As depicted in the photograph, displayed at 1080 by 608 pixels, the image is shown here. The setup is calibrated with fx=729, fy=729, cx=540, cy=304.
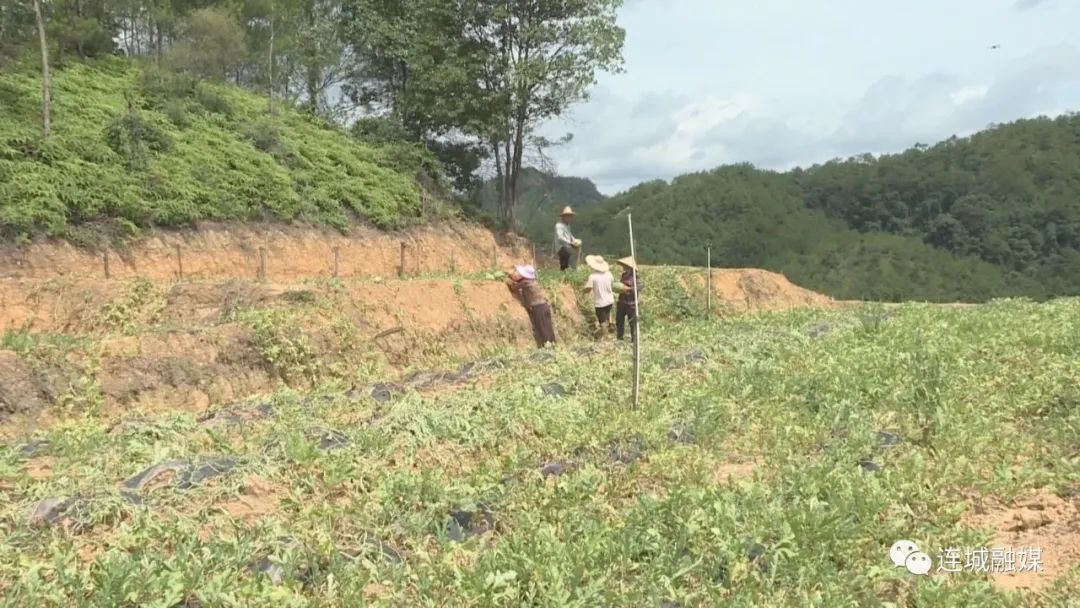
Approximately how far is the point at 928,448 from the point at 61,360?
27.1ft

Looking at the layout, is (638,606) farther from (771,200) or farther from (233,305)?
(771,200)

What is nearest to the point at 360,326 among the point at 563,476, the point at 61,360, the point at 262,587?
the point at 61,360

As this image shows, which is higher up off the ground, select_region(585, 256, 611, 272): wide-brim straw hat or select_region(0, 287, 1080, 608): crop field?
select_region(585, 256, 611, 272): wide-brim straw hat

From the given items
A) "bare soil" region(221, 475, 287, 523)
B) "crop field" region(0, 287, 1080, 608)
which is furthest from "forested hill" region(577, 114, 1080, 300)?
"bare soil" region(221, 475, 287, 523)

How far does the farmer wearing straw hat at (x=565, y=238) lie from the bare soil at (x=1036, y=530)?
993cm

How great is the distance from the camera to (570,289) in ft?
45.3

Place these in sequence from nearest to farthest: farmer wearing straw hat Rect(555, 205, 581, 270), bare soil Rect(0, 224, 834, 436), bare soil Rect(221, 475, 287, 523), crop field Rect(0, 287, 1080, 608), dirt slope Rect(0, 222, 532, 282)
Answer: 1. crop field Rect(0, 287, 1080, 608)
2. bare soil Rect(221, 475, 287, 523)
3. bare soil Rect(0, 224, 834, 436)
4. dirt slope Rect(0, 222, 532, 282)
5. farmer wearing straw hat Rect(555, 205, 581, 270)

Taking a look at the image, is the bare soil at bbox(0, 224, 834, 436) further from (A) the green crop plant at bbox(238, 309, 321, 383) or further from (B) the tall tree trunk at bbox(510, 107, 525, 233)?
(B) the tall tree trunk at bbox(510, 107, 525, 233)

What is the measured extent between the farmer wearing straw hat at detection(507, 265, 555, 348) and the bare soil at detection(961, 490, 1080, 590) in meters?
8.65

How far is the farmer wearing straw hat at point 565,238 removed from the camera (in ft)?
44.8

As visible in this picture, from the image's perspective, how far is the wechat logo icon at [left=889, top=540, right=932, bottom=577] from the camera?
11.7ft

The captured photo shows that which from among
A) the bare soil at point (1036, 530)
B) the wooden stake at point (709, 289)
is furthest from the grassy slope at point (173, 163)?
the bare soil at point (1036, 530)

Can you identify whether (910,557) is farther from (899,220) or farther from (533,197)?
(899,220)

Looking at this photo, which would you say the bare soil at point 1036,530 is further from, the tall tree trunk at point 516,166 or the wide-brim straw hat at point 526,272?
the tall tree trunk at point 516,166
